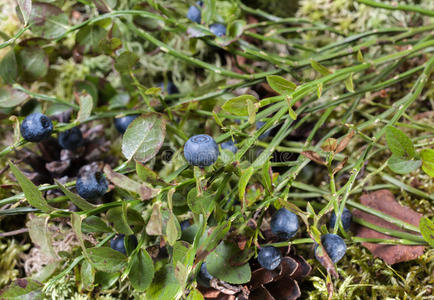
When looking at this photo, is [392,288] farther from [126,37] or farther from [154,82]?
[126,37]

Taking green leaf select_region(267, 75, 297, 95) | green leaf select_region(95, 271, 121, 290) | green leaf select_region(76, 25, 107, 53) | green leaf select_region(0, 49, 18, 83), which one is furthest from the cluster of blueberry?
green leaf select_region(95, 271, 121, 290)

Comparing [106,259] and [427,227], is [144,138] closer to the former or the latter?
[106,259]

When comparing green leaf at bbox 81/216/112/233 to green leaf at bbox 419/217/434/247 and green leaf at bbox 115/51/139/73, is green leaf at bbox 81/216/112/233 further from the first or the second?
green leaf at bbox 419/217/434/247

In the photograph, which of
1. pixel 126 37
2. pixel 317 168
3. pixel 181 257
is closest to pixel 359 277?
pixel 317 168

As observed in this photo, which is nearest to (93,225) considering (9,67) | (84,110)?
(84,110)

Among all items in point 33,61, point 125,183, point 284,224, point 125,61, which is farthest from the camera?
point 33,61

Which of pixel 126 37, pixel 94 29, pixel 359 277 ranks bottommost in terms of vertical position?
pixel 359 277

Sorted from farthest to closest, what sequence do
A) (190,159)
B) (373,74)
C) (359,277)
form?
1. (373,74)
2. (359,277)
3. (190,159)
